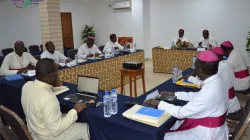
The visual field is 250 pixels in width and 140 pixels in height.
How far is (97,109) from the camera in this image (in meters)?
1.99

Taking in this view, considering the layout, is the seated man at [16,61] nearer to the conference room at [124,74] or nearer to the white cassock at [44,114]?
the conference room at [124,74]

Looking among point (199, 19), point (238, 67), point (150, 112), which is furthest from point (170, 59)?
point (150, 112)

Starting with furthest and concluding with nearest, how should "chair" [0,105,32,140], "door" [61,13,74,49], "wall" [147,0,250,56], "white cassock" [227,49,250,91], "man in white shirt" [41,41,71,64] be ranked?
1. "door" [61,13,74,49]
2. "wall" [147,0,250,56]
3. "man in white shirt" [41,41,71,64]
4. "white cassock" [227,49,250,91]
5. "chair" [0,105,32,140]

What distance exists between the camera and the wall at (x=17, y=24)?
7.55 meters

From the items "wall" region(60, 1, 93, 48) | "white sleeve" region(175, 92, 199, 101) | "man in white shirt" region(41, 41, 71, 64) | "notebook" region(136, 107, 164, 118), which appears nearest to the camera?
"notebook" region(136, 107, 164, 118)

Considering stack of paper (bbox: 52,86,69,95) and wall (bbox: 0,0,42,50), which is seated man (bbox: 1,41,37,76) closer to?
stack of paper (bbox: 52,86,69,95)

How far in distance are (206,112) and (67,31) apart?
8793 millimetres

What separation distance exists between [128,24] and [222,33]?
3.57m

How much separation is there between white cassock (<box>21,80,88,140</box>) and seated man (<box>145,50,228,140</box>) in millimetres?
888

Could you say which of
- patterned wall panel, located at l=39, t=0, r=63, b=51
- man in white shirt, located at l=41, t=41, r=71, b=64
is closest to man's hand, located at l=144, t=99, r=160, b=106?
man in white shirt, located at l=41, t=41, r=71, b=64

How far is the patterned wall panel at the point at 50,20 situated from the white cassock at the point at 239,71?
4.43 meters

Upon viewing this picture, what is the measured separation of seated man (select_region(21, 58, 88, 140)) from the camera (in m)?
1.67

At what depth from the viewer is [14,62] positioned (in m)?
3.88

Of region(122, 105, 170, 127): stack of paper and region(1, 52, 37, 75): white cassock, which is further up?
region(1, 52, 37, 75): white cassock
